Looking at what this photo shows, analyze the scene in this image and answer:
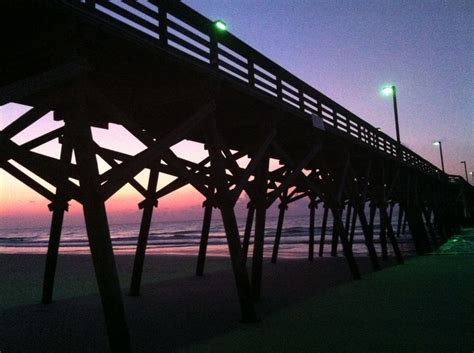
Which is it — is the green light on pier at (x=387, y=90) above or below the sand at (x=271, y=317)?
above

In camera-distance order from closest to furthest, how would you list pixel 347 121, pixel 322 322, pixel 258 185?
pixel 322 322 < pixel 258 185 < pixel 347 121

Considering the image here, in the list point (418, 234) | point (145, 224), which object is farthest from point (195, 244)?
point (145, 224)

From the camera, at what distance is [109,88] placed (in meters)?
5.46

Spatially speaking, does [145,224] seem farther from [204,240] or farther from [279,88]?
[279,88]

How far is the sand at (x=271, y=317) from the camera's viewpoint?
14.1 feet

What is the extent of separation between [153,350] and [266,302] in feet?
9.54

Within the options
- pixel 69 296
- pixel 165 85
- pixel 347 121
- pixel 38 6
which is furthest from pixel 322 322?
pixel 347 121

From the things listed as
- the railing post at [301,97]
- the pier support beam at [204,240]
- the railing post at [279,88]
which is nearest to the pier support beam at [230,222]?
the railing post at [279,88]

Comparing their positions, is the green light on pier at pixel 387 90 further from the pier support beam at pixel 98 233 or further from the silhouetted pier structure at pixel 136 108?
the pier support beam at pixel 98 233

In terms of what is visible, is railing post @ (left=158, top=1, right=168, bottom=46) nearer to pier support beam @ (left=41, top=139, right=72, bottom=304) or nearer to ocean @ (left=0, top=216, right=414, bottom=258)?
pier support beam @ (left=41, top=139, right=72, bottom=304)

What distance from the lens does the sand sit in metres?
4.29

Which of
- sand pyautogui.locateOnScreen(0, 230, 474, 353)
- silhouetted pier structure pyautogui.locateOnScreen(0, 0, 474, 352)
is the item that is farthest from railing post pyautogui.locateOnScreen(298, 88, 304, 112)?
sand pyautogui.locateOnScreen(0, 230, 474, 353)

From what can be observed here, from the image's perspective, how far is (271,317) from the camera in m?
5.48

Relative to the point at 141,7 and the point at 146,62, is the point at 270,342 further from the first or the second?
the point at 141,7
